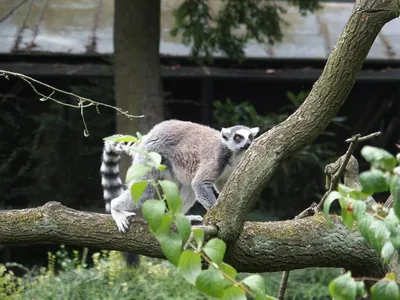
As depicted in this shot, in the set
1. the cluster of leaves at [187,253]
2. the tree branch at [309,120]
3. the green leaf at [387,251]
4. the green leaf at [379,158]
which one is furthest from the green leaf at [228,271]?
the tree branch at [309,120]

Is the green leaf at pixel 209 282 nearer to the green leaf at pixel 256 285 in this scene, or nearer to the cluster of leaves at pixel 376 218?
the green leaf at pixel 256 285

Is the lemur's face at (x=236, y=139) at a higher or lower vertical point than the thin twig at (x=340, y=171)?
lower

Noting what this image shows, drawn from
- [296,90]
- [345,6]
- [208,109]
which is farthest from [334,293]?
[345,6]

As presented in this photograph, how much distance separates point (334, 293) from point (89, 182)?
7624 millimetres

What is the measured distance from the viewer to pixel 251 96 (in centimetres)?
948

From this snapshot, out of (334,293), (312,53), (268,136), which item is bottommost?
(312,53)

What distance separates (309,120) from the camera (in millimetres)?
3373

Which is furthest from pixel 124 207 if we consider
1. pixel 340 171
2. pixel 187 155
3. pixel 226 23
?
pixel 226 23

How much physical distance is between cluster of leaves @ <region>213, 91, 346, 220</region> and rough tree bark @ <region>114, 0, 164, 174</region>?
1.64 meters

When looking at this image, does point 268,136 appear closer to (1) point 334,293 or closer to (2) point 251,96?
(1) point 334,293

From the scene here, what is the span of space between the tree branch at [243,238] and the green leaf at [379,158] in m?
2.00

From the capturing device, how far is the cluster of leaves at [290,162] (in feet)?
28.4

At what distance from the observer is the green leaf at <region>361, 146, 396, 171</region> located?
1.61m

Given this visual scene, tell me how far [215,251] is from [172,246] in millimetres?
125
